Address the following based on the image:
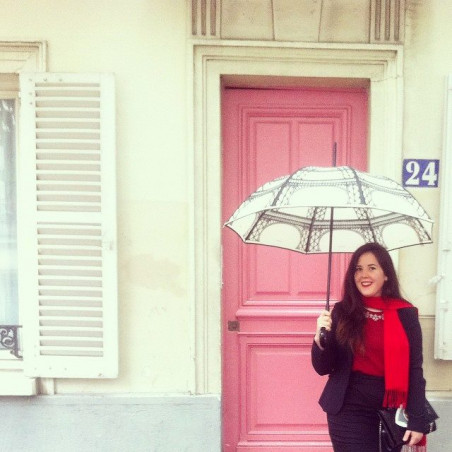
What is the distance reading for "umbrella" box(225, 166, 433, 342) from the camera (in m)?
2.02

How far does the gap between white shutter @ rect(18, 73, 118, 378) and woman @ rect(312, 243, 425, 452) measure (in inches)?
60.1

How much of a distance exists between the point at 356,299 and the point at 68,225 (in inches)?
75.7

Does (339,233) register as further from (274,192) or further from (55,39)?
(55,39)

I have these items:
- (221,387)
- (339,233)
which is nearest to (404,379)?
(339,233)

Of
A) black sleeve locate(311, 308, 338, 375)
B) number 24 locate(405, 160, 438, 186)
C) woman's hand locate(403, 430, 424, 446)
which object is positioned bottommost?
woman's hand locate(403, 430, 424, 446)

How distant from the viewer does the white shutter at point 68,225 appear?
339 cm

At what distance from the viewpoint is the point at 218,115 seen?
350 centimetres

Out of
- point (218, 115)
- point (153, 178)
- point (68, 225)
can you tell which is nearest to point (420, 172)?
point (218, 115)

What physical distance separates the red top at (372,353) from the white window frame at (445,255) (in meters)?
1.08

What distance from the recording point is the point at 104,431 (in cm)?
355

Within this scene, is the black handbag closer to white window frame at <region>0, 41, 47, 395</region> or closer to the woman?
the woman

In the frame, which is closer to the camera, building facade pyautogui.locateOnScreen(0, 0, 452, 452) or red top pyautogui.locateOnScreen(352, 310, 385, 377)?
red top pyautogui.locateOnScreen(352, 310, 385, 377)

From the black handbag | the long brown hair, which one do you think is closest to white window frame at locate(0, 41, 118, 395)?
the long brown hair

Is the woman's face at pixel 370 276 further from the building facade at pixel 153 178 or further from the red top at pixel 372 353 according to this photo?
the building facade at pixel 153 178
